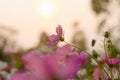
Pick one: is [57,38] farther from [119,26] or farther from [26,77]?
[119,26]

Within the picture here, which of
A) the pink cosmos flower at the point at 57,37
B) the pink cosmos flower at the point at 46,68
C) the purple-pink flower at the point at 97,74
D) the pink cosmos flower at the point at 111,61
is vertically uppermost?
the pink cosmos flower at the point at 46,68

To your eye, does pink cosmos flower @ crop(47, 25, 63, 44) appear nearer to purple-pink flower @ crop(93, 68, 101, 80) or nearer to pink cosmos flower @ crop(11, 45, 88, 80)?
purple-pink flower @ crop(93, 68, 101, 80)

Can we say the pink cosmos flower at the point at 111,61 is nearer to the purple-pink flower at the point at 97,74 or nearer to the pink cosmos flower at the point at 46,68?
the purple-pink flower at the point at 97,74

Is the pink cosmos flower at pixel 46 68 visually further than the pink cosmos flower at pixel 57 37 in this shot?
No

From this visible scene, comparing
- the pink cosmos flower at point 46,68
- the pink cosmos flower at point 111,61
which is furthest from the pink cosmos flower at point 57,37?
the pink cosmos flower at point 46,68

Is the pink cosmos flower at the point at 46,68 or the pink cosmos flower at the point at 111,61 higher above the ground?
the pink cosmos flower at the point at 46,68

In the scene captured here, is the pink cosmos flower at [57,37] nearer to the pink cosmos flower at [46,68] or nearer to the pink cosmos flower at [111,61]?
the pink cosmos flower at [111,61]

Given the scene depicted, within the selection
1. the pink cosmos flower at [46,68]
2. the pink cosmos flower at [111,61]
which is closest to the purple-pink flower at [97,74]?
the pink cosmos flower at [111,61]

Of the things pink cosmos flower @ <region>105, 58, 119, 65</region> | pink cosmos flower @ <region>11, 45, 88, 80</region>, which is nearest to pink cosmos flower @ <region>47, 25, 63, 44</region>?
pink cosmos flower @ <region>105, 58, 119, 65</region>

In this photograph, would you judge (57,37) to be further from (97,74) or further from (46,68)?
(46,68)

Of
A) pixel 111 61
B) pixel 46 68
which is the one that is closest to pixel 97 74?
pixel 111 61

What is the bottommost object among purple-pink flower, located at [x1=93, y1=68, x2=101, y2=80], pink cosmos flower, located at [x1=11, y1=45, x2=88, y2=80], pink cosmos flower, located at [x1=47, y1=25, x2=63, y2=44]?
purple-pink flower, located at [x1=93, y1=68, x2=101, y2=80]

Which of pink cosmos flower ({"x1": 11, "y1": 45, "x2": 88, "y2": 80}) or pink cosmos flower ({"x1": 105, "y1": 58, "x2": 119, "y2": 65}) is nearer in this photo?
pink cosmos flower ({"x1": 11, "y1": 45, "x2": 88, "y2": 80})
